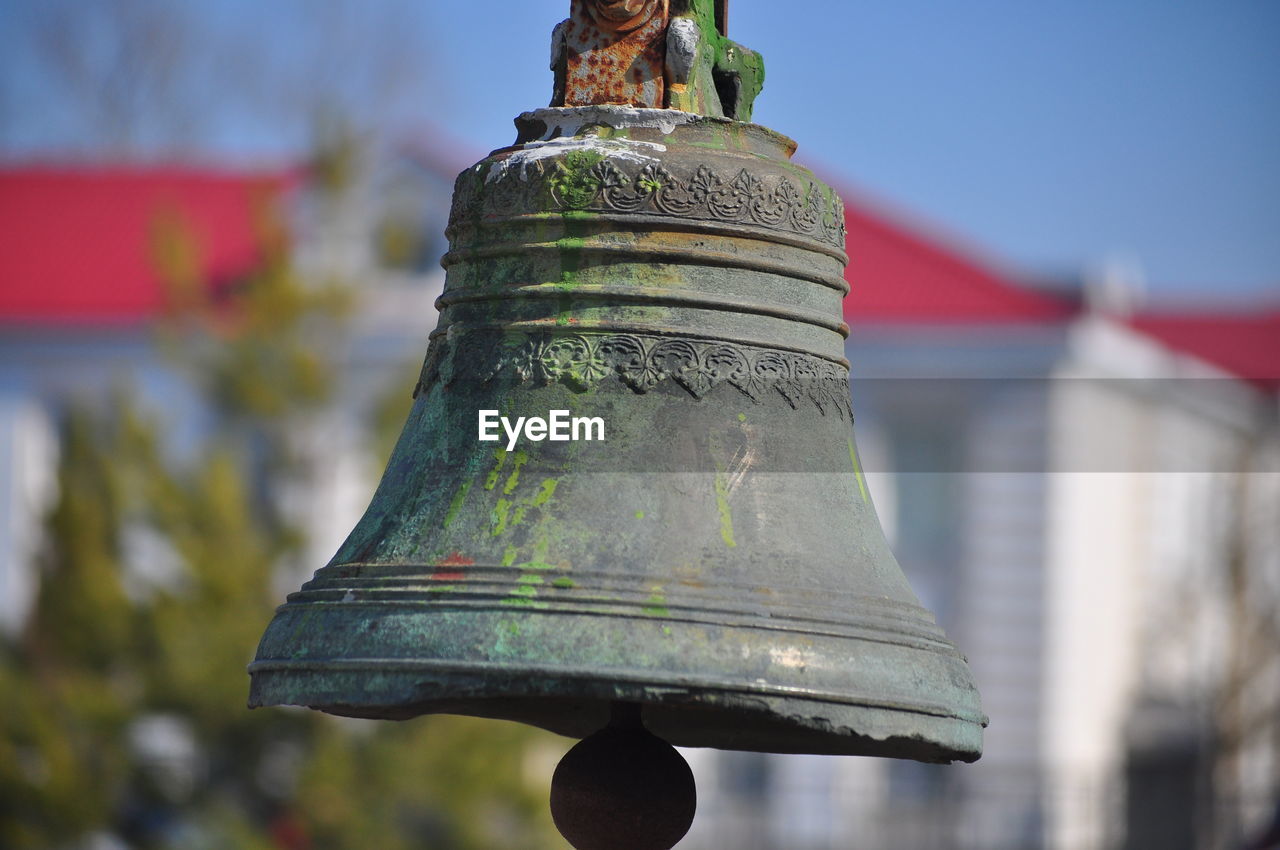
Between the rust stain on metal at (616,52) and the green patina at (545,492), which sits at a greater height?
the rust stain on metal at (616,52)

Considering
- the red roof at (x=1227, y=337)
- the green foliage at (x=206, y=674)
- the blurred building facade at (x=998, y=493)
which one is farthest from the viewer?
the red roof at (x=1227, y=337)

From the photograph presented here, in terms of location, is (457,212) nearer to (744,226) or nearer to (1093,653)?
(744,226)

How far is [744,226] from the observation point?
3289mm

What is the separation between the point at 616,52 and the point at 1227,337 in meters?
22.7

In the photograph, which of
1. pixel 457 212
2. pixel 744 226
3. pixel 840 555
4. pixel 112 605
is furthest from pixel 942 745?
pixel 112 605

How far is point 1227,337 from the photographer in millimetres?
→ 25000

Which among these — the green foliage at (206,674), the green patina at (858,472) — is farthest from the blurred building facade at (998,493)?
the green patina at (858,472)

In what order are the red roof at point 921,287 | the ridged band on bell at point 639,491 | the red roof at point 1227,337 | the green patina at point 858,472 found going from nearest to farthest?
the ridged band on bell at point 639,491
the green patina at point 858,472
the red roof at point 921,287
the red roof at point 1227,337

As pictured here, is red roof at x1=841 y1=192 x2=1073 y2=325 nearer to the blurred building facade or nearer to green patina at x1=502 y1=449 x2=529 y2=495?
the blurred building facade

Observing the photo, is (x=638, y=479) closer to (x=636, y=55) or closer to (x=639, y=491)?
(x=639, y=491)

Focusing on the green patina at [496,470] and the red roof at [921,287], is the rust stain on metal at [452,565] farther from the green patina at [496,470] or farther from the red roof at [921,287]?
the red roof at [921,287]

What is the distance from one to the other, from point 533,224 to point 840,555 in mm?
690

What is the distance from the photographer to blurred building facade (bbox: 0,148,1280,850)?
19500mm

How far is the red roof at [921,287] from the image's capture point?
20.5 metres
